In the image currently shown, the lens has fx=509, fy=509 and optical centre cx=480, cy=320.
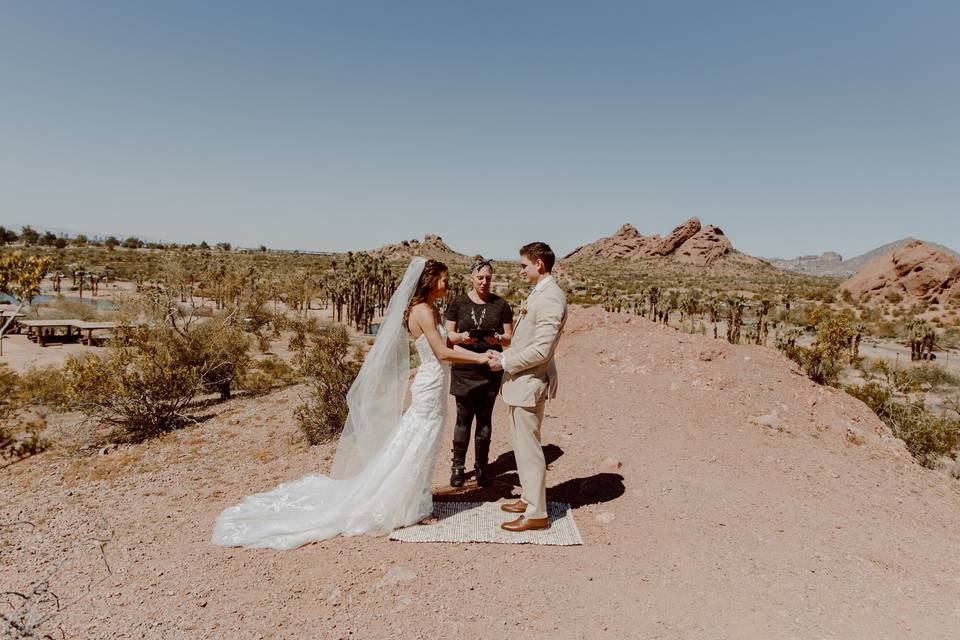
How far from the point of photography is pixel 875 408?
36.8ft

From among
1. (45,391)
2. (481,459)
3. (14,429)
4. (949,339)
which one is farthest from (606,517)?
(949,339)

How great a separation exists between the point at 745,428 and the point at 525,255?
5890 millimetres

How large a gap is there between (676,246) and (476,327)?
546 feet

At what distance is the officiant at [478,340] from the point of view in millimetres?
5359

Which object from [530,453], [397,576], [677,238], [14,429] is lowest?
[14,429]

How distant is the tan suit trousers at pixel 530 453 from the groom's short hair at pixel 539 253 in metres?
1.23

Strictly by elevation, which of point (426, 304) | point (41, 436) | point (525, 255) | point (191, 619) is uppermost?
point (525, 255)

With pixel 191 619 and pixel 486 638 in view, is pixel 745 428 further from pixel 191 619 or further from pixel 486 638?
pixel 191 619

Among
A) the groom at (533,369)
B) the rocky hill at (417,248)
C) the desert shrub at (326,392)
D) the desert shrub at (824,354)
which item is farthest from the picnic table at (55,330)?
the rocky hill at (417,248)

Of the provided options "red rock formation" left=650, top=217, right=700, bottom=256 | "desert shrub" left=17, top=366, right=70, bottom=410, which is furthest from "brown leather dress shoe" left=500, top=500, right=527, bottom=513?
"red rock formation" left=650, top=217, right=700, bottom=256

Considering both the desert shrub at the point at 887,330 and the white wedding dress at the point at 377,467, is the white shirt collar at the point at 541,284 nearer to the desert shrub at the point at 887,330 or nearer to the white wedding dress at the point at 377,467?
the white wedding dress at the point at 377,467

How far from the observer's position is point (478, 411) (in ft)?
18.2

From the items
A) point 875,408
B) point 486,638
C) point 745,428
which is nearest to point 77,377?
point 486,638

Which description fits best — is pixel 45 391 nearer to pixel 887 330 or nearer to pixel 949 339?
pixel 949 339
